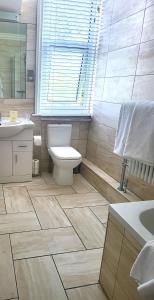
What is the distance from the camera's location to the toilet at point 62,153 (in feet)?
9.24

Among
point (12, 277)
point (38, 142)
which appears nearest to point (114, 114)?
point (38, 142)

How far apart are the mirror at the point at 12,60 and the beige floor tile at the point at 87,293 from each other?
2.35 metres

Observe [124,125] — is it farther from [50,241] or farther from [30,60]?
[30,60]

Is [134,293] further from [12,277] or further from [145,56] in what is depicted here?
[145,56]

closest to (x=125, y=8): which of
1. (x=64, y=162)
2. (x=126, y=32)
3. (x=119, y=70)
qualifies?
(x=126, y=32)

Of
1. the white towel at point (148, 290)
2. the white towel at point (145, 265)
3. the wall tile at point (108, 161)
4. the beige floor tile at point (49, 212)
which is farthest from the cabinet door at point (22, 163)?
the white towel at point (148, 290)

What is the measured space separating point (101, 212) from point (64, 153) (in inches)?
33.2

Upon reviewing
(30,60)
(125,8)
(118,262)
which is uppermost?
(125,8)

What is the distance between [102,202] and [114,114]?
100cm

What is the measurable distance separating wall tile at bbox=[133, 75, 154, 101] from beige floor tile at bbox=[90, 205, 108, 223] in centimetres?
119

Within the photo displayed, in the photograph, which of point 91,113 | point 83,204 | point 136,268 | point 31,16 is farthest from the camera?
point 91,113

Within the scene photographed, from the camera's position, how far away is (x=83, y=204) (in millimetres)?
2602

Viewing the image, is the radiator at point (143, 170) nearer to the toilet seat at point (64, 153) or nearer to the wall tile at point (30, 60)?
the toilet seat at point (64, 153)

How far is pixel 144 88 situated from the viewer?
2.19 m
